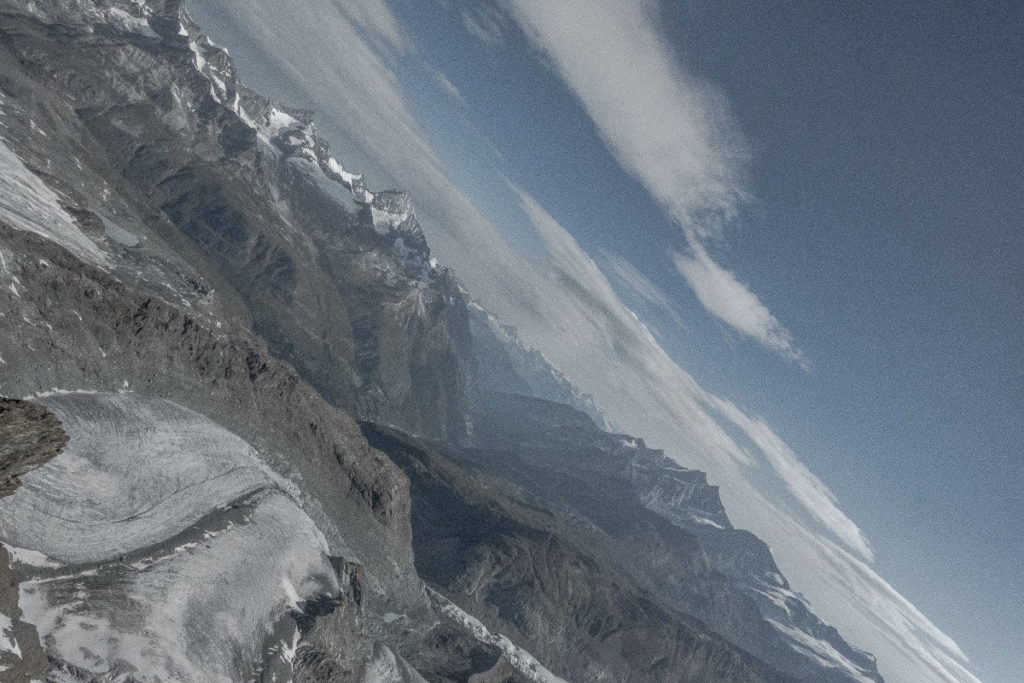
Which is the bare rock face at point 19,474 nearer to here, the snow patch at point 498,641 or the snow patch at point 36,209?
the snow patch at point 36,209

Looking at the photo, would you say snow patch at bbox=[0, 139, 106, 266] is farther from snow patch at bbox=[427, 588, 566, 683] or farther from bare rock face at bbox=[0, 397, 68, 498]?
snow patch at bbox=[427, 588, 566, 683]

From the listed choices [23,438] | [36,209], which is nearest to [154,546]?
[23,438]

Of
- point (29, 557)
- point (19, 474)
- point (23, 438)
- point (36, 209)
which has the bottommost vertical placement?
point (29, 557)

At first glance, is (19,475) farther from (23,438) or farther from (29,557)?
(29,557)

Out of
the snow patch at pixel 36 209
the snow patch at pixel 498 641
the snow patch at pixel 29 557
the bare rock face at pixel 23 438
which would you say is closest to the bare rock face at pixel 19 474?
the bare rock face at pixel 23 438

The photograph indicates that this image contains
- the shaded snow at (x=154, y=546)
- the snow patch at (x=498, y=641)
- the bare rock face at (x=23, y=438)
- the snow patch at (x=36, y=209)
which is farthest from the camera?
the snow patch at (x=498, y=641)

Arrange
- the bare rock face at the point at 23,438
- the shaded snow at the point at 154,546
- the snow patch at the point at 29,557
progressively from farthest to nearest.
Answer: the shaded snow at the point at 154,546, the snow patch at the point at 29,557, the bare rock face at the point at 23,438

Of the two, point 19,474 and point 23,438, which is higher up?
point 23,438

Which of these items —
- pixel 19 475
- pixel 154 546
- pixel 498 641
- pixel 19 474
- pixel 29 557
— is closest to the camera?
pixel 19 474

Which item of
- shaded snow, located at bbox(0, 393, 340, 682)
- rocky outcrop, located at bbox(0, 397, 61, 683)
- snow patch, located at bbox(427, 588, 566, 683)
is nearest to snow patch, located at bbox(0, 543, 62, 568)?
shaded snow, located at bbox(0, 393, 340, 682)

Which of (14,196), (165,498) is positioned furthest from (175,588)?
(14,196)

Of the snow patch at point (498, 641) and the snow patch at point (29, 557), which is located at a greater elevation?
the snow patch at point (29, 557)

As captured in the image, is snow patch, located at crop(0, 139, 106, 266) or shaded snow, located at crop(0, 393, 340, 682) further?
snow patch, located at crop(0, 139, 106, 266)

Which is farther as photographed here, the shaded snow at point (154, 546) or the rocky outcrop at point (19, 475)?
the shaded snow at point (154, 546)
